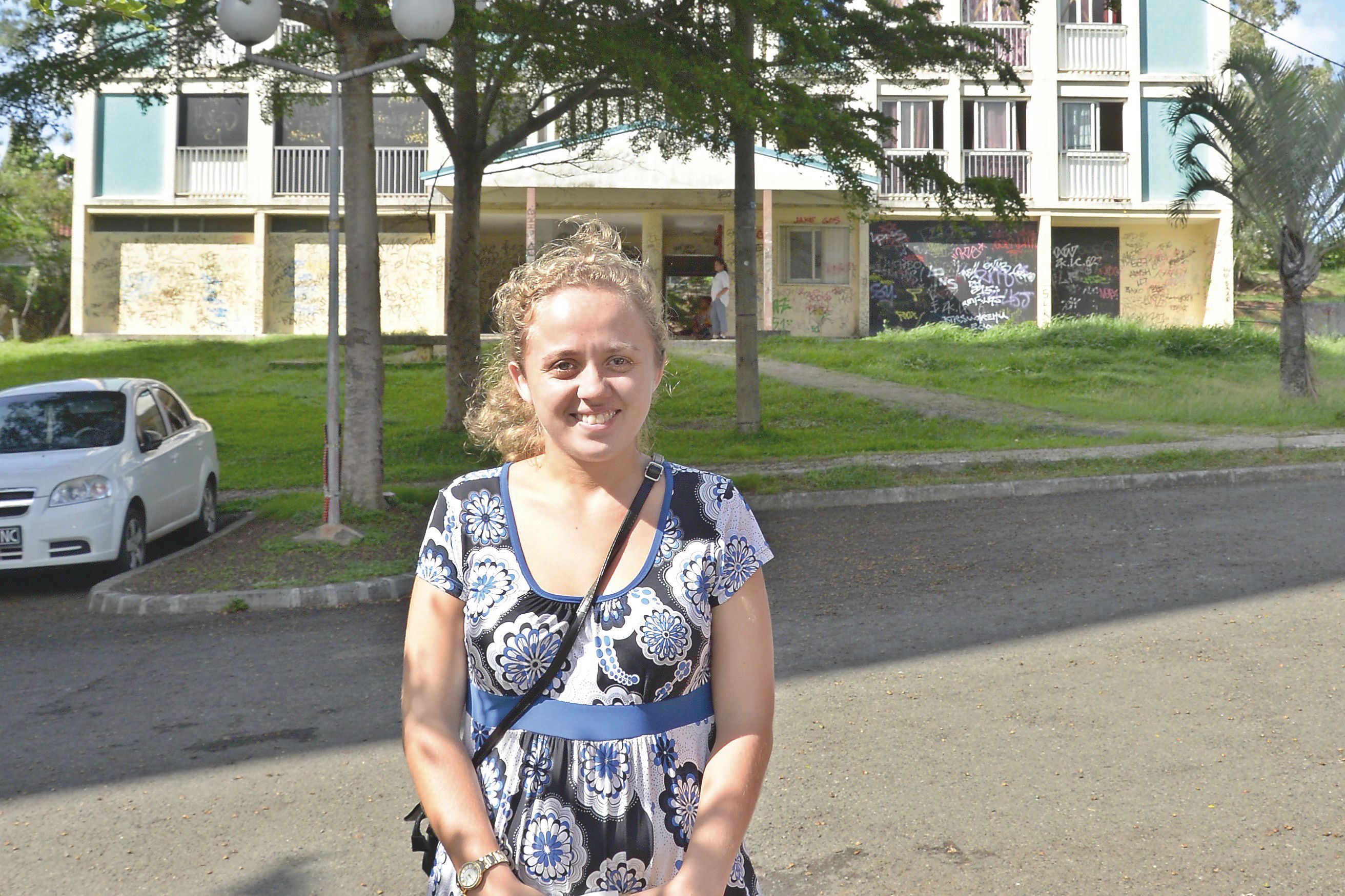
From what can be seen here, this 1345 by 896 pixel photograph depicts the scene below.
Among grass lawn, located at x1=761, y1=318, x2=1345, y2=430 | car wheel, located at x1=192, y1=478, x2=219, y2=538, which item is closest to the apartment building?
grass lawn, located at x1=761, y1=318, x2=1345, y2=430

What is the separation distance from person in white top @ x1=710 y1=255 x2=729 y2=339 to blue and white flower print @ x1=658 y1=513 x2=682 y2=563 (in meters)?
26.7

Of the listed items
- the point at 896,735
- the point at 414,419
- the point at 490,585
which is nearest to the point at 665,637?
the point at 490,585

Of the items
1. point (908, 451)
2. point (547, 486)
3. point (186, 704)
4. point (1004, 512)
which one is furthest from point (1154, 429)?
point (547, 486)

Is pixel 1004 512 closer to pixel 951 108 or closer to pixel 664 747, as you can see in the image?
pixel 664 747

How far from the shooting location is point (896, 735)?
533cm

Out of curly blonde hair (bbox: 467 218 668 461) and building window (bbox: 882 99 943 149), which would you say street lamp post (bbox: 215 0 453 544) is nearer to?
curly blonde hair (bbox: 467 218 668 461)

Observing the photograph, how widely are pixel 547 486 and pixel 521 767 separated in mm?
497

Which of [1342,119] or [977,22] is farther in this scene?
[977,22]

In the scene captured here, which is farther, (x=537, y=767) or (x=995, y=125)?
(x=995, y=125)

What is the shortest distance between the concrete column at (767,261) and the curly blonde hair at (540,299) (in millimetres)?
24428

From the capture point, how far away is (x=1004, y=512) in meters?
11.2

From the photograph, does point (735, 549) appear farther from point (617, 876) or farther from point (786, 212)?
point (786, 212)

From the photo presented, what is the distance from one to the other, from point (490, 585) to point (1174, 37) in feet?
111

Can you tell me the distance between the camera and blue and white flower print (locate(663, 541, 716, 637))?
2.11 m
